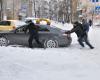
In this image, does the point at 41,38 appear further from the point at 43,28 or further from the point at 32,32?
the point at 32,32

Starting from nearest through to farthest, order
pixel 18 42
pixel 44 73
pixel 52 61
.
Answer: pixel 44 73
pixel 52 61
pixel 18 42

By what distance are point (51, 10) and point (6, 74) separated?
130 meters

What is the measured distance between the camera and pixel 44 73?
1052cm

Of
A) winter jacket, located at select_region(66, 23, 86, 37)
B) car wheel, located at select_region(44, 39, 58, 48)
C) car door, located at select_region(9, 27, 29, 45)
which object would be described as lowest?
car wheel, located at select_region(44, 39, 58, 48)

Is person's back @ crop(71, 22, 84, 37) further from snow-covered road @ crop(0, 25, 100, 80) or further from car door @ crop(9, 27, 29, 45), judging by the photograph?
snow-covered road @ crop(0, 25, 100, 80)

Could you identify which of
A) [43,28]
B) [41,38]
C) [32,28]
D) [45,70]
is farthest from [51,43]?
[45,70]

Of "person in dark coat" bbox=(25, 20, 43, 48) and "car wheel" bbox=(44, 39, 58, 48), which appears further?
"car wheel" bbox=(44, 39, 58, 48)

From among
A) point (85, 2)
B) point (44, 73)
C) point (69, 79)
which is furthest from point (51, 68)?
point (85, 2)

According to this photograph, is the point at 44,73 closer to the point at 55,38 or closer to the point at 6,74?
the point at 6,74

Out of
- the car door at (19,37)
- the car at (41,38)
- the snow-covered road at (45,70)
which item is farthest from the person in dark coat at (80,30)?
the snow-covered road at (45,70)

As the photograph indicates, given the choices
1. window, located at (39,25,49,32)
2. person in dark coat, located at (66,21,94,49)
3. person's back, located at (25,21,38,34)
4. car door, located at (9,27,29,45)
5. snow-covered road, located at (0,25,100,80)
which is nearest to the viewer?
snow-covered road, located at (0,25,100,80)

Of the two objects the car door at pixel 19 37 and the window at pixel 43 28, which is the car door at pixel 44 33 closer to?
the window at pixel 43 28

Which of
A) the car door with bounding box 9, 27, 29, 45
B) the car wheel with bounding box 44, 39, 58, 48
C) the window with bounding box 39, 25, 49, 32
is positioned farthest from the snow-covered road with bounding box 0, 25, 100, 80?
the window with bounding box 39, 25, 49, 32

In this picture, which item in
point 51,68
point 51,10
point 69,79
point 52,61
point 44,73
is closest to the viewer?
point 69,79
